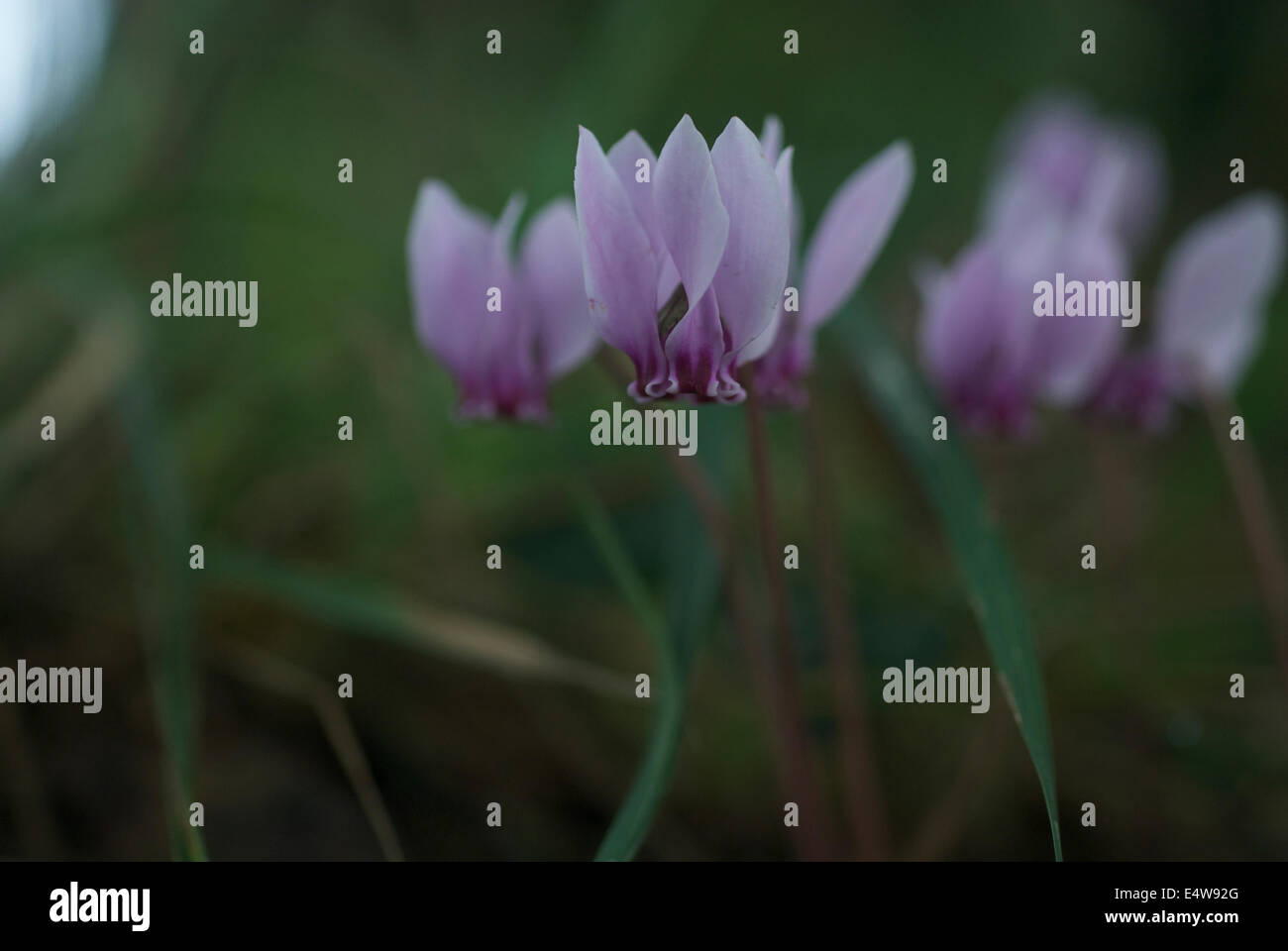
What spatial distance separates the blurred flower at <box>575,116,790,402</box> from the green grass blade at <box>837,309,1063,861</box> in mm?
226

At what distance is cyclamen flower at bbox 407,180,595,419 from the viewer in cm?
72

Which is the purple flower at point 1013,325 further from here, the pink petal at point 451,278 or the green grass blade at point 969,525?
A: the pink petal at point 451,278

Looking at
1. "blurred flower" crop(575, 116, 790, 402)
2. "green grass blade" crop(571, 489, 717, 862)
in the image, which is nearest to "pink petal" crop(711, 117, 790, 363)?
"blurred flower" crop(575, 116, 790, 402)

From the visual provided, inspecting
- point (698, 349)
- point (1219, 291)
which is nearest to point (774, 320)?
point (698, 349)

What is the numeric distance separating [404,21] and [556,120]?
0.92 meters

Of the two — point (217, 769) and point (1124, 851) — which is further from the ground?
point (217, 769)

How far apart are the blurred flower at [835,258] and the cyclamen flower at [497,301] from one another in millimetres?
134

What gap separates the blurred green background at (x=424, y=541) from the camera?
0.97m

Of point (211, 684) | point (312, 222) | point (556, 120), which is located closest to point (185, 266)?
point (312, 222)

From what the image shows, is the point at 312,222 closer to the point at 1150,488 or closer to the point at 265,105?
the point at 265,105

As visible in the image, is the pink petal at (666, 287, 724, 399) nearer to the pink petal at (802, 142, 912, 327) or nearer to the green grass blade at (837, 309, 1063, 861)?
the pink petal at (802, 142, 912, 327)

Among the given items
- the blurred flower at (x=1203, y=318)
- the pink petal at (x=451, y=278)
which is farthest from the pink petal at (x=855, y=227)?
the blurred flower at (x=1203, y=318)

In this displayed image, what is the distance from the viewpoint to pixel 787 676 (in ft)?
2.58

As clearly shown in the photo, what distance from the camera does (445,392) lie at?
1.44 m
